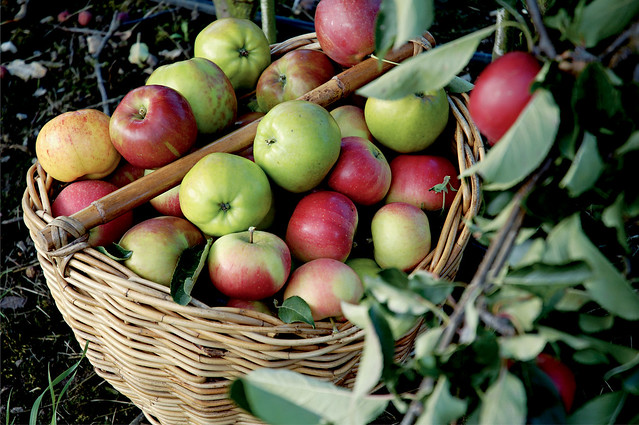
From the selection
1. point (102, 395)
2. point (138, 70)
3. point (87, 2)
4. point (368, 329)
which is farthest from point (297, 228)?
point (87, 2)

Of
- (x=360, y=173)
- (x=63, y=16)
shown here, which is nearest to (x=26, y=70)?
(x=63, y=16)

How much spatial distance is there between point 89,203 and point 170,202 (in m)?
0.18

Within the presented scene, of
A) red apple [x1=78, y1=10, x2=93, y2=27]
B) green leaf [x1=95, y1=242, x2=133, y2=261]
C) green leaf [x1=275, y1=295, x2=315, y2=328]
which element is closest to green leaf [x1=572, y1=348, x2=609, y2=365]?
green leaf [x1=275, y1=295, x2=315, y2=328]

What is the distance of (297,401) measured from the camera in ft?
1.74

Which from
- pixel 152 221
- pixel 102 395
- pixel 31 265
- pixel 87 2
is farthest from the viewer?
pixel 87 2

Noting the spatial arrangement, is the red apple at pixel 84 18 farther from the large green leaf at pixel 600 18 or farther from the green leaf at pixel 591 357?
the green leaf at pixel 591 357

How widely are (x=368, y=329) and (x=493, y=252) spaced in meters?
0.15

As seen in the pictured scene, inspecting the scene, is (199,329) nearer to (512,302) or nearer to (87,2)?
(512,302)

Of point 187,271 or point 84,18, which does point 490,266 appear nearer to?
point 187,271

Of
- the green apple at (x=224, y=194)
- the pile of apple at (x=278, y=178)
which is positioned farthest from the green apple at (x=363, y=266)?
the green apple at (x=224, y=194)

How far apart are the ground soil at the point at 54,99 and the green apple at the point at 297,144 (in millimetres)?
641

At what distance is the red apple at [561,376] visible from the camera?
550 millimetres

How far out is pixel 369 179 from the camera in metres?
1.22

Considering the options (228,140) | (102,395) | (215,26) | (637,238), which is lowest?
(102,395)
